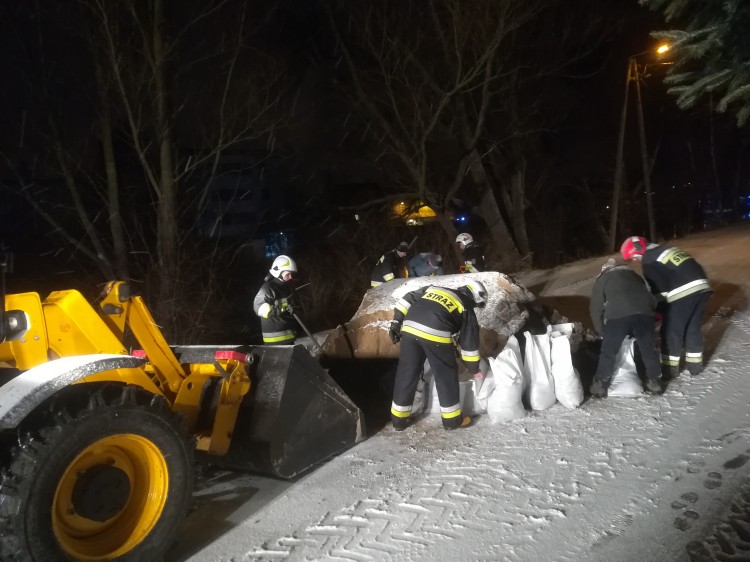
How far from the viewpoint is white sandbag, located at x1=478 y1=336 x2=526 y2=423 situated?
5.27m

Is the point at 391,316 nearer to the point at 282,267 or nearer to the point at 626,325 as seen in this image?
the point at 282,267

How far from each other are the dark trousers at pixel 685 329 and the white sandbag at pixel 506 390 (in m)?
1.79

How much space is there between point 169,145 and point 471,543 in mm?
10989

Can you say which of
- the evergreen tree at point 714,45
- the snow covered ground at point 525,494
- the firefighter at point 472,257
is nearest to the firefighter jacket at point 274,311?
the snow covered ground at point 525,494

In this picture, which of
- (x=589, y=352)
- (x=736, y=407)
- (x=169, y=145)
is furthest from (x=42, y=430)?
(x=169, y=145)

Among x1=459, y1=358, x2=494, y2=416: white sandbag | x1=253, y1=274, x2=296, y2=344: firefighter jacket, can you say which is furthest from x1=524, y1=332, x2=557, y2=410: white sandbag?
x1=253, y1=274, x2=296, y2=344: firefighter jacket

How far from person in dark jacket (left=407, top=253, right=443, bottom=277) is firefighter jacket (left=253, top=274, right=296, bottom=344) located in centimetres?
329

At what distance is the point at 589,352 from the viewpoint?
23.1ft

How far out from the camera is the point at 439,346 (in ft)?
17.4

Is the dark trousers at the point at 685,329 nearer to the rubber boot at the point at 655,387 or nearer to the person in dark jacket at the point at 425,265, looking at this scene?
the rubber boot at the point at 655,387

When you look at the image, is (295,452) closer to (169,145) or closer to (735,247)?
(169,145)

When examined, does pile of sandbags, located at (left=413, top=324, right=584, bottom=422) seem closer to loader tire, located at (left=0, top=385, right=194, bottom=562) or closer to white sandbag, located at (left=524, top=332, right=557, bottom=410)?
white sandbag, located at (left=524, top=332, right=557, bottom=410)

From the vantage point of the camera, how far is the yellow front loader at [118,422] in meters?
3.10

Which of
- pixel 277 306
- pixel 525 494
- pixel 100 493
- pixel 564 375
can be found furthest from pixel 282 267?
pixel 525 494
